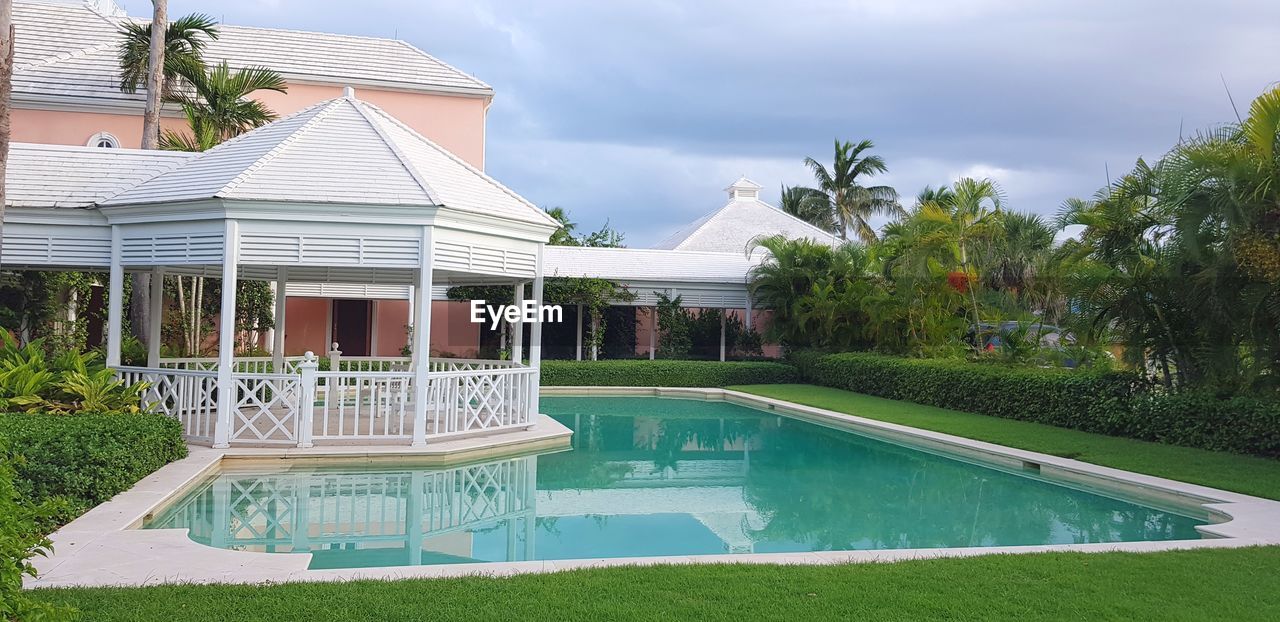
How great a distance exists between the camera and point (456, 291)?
25266 mm

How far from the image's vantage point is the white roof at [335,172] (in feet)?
38.8

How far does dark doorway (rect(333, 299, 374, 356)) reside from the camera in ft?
86.4

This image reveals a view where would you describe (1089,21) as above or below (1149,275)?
above

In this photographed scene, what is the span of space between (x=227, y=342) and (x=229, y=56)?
16354mm

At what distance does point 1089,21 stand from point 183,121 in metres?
20.6

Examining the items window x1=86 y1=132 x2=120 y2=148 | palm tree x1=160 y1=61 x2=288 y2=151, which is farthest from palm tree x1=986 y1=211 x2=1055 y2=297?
window x1=86 y1=132 x2=120 y2=148

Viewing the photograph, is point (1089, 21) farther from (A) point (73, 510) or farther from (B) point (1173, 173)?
(A) point (73, 510)

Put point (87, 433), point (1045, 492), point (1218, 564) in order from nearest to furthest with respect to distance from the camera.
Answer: point (1218, 564) < point (87, 433) < point (1045, 492)

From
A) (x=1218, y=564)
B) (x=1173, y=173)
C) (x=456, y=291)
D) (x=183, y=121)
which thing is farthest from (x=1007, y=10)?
(x=183, y=121)

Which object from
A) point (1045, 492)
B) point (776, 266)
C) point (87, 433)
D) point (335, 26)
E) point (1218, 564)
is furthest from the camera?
point (335, 26)

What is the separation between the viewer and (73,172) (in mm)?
13188

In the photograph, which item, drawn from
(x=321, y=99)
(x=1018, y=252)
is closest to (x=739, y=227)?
(x=1018, y=252)

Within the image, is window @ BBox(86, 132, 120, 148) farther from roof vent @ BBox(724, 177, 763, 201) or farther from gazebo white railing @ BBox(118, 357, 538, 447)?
roof vent @ BBox(724, 177, 763, 201)

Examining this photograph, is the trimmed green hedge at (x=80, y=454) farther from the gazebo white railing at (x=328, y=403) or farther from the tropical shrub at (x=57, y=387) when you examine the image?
the gazebo white railing at (x=328, y=403)
